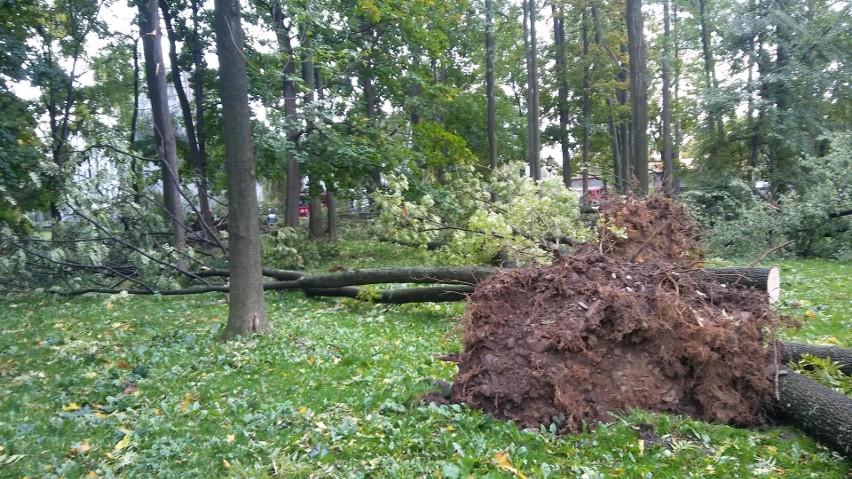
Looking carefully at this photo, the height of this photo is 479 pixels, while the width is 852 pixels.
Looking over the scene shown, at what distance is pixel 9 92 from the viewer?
15211 mm

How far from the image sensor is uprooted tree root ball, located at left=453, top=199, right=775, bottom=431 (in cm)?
464

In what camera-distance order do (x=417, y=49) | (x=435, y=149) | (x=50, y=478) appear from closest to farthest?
1. (x=50, y=478)
2. (x=435, y=149)
3. (x=417, y=49)

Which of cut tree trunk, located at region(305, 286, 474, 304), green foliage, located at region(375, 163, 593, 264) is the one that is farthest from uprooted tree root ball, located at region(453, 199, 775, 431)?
cut tree trunk, located at region(305, 286, 474, 304)

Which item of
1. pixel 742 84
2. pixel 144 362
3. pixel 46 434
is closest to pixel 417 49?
pixel 742 84

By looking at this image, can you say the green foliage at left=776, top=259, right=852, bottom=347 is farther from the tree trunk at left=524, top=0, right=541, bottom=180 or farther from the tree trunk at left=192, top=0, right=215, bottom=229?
the tree trunk at left=192, top=0, right=215, bottom=229

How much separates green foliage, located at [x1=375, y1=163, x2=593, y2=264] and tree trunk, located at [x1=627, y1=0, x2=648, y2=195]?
2.73 metres

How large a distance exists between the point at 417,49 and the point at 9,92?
10977 mm

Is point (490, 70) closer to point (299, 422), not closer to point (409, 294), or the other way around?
point (409, 294)

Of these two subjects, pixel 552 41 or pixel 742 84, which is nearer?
pixel 742 84

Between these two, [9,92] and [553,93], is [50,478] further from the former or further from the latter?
[553,93]

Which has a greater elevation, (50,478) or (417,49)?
(417,49)

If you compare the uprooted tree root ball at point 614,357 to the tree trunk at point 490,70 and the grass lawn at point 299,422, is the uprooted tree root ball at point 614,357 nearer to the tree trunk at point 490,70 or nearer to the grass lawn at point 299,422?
the grass lawn at point 299,422

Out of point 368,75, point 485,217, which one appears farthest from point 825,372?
point 368,75

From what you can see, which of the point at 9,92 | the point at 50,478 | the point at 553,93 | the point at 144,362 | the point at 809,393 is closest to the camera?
the point at 50,478
